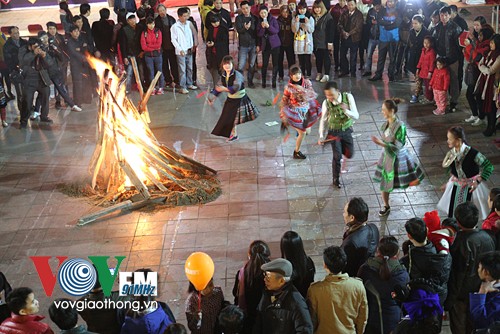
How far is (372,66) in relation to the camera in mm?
15508

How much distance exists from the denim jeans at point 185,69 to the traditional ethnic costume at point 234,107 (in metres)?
2.75

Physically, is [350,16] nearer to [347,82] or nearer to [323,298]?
[347,82]

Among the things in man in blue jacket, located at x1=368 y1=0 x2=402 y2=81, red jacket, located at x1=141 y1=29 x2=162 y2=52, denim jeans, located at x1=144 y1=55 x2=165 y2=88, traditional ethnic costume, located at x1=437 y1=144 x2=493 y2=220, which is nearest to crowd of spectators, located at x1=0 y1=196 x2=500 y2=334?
traditional ethnic costume, located at x1=437 y1=144 x2=493 y2=220

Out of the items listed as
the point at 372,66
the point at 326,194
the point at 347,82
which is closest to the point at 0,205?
the point at 326,194

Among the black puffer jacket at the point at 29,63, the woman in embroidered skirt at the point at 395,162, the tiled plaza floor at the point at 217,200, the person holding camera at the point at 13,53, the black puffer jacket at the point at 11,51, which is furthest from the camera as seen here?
the black puffer jacket at the point at 11,51

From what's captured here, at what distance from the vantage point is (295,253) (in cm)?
628

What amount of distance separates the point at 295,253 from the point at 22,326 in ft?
7.85

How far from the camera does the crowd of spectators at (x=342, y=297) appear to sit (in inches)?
222

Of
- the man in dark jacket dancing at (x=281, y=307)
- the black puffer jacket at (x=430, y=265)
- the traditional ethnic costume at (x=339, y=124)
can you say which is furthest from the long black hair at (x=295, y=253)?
the traditional ethnic costume at (x=339, y=124)

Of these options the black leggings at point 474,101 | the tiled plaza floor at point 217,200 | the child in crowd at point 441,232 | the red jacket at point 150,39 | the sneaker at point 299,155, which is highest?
the red jacket at point 150,39

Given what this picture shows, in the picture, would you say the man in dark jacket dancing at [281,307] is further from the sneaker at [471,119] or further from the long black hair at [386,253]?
the sneaker at [471,119]

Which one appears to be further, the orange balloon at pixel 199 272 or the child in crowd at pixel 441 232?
the child in crowd at pixel 441 232

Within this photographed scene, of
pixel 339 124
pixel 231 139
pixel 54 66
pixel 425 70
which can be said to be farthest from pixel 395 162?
pixel 54 66

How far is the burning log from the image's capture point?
994 cm
